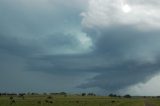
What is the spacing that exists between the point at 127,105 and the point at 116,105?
11.0m

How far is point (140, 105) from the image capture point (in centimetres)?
18062

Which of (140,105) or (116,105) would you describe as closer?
(140,105)

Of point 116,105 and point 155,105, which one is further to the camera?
point 116,105

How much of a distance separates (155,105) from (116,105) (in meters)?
21.0

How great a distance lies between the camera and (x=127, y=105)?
188750 mm

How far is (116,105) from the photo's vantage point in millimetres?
198875

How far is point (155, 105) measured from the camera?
610 ft

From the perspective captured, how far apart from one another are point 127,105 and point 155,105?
41.5 ft

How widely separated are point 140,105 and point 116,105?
20450 mm
